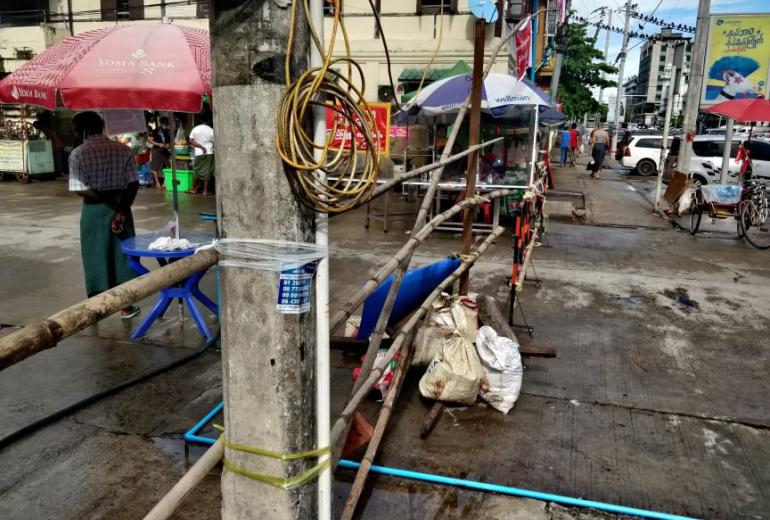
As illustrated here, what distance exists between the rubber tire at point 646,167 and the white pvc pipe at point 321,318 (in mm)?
23881

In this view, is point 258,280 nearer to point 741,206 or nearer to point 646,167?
point 741,206

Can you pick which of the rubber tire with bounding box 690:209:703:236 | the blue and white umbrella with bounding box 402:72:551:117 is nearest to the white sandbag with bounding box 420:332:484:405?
the blue and white umbrella with bounding box 402:72:551:117

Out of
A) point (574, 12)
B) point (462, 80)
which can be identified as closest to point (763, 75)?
point (462, 80)

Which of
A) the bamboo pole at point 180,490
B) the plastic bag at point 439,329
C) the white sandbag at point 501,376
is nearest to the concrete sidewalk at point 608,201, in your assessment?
the plastic bag at point 439,329

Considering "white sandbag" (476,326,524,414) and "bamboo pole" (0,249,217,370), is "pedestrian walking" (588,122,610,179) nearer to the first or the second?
"white sandbag" (476,326,524,414)

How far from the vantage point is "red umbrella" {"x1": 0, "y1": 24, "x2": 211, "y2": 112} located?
181 inches

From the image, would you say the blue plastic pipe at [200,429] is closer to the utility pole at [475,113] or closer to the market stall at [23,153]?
the utility pole at [475,113]

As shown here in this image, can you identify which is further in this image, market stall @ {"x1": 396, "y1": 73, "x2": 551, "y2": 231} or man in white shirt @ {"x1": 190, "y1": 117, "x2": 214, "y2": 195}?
man in white shirt @ {"x1": 190, "y1": 117, "x2": 214, "y2": 195}

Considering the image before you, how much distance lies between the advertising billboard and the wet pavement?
7348mm

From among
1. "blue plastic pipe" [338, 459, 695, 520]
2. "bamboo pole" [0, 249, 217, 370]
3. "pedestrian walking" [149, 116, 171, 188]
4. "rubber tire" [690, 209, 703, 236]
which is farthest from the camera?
"pedestrian walking" [149, 116, 171, 188]

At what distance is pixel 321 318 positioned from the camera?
2.10m

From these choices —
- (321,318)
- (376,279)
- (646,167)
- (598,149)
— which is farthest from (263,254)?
(646,167)

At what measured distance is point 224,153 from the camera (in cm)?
192

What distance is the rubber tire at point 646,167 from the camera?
77.0 feet
